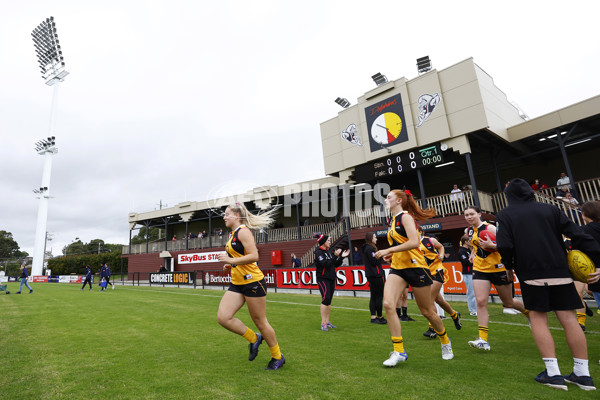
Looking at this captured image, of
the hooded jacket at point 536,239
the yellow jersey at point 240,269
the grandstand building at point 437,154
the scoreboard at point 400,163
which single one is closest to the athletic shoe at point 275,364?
the yellow jersey at point 240,269

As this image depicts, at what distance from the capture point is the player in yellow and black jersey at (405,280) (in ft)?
12.4

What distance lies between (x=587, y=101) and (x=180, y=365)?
1845 centimetres

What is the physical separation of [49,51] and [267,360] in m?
59.4

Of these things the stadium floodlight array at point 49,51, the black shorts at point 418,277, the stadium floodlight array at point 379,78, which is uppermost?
the stadium floodlight array at point 49,51

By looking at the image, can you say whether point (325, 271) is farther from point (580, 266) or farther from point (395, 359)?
point (580, 266)

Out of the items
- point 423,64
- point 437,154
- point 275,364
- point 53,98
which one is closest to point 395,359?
point 275,364

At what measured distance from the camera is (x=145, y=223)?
114ft

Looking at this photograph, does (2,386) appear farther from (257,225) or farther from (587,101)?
(587,101)

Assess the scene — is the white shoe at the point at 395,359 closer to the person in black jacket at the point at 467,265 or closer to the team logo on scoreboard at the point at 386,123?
the person in black jacket at the point at 467,265

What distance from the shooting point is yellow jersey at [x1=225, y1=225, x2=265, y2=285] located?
12.6 ft

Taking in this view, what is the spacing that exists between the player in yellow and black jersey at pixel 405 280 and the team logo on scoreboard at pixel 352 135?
16.5 metres

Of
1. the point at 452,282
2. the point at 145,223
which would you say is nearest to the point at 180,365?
the point at 452,282

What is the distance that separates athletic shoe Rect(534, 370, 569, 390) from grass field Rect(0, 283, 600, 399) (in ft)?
0.24

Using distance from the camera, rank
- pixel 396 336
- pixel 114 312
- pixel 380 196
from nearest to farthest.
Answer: pixel 396 336, pixel 114 312, pixel 380 196
